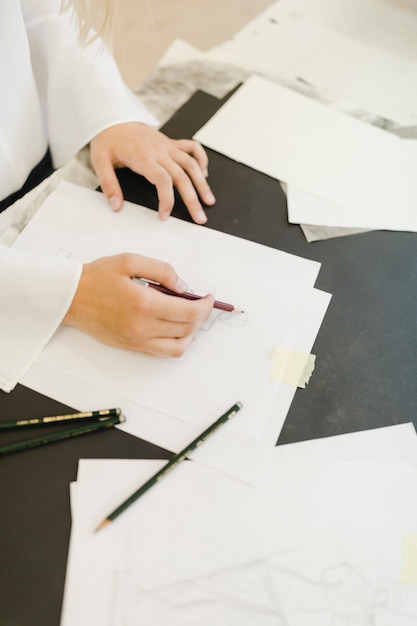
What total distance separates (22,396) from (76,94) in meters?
0.44

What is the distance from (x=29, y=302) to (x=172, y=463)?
22cm

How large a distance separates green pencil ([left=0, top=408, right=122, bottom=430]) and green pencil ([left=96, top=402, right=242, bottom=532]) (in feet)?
0.23

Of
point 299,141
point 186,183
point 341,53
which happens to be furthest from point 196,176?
point 341,53

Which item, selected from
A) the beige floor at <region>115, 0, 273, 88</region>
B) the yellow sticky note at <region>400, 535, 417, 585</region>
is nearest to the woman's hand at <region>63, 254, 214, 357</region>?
the yellow sticky note at <region>400, 535, 417, 585</region>

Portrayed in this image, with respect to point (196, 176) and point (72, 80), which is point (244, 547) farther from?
point (72, 80)

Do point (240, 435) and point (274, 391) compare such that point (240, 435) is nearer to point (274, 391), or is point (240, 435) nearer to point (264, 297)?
point (274, 391)

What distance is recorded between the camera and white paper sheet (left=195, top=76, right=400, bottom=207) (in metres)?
0.72

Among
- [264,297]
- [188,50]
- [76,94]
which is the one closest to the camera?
[264,297]

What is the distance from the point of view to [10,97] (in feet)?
Result: 2.20

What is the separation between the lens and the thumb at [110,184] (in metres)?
0.66

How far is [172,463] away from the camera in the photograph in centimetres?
48

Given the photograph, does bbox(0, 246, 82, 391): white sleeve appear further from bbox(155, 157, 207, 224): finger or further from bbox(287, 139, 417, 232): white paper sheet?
bbox(287, 139, 417, 232): white paper sheet

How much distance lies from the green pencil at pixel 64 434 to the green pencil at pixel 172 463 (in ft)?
0.21

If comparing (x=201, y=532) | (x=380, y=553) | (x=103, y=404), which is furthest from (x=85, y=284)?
(x=380, y=553)
